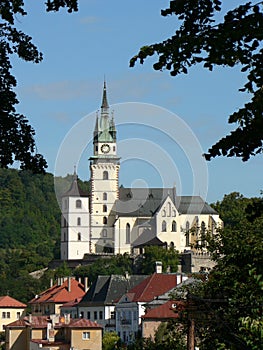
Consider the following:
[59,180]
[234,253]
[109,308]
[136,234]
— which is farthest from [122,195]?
[234,253]

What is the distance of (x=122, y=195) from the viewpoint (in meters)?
141

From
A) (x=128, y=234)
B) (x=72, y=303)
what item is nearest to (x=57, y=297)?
(x=72, y=303)

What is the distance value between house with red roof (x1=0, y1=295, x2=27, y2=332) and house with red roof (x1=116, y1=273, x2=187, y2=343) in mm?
16980

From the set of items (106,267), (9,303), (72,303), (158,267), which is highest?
(106,267)

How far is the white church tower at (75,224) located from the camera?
13625 cm

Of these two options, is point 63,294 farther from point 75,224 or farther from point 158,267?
point 75,224

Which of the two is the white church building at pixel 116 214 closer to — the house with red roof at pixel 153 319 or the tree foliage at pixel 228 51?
the house with red roof at pixel 153 319

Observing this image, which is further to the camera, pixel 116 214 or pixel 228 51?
pixel 116 214

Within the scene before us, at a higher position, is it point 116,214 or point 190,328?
point 116,214

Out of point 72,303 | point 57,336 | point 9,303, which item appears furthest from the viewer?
point 9,303

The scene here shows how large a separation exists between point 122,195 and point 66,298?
115 feet

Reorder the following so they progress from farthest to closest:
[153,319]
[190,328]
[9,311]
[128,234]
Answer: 1. [128,234]
2. [9,311]
3. [153,319]
4. [190,328]

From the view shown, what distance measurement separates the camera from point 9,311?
348 feet

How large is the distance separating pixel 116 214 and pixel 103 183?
17.7 ft
